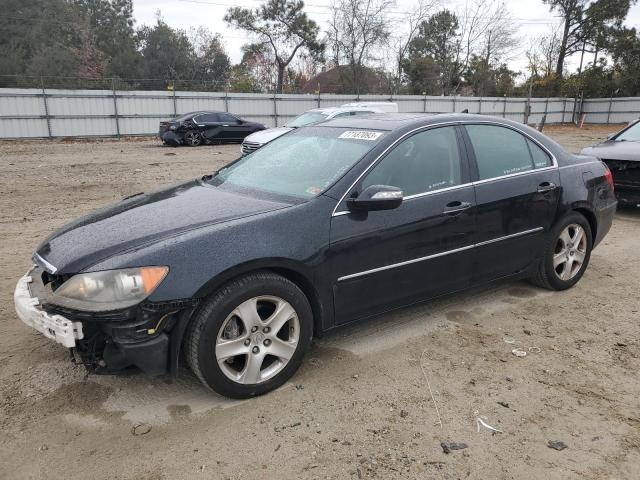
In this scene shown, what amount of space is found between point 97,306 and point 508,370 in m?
2.53

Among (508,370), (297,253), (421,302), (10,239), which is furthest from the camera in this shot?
(10,239)

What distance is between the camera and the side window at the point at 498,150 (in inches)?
160

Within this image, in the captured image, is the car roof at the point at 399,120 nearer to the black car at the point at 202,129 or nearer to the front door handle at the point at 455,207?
the front door handle at the point at 455,207

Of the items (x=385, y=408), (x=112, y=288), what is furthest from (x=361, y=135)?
(x=112, y=288)

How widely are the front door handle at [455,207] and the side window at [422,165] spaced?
0.47ft

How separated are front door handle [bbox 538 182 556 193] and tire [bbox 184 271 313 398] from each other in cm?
237

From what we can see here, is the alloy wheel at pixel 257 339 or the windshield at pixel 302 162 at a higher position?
the windshield at pixel 302 162

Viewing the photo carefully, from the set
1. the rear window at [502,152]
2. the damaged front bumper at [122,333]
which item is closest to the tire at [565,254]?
the rear window at [502,152]

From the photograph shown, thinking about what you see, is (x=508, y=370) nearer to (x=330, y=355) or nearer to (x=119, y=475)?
(x=330, y=355)

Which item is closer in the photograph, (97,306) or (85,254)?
(97,306)

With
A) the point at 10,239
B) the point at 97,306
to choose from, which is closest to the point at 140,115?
the point at 10,239

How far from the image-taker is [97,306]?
8.65 feet

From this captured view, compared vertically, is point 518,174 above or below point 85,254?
above

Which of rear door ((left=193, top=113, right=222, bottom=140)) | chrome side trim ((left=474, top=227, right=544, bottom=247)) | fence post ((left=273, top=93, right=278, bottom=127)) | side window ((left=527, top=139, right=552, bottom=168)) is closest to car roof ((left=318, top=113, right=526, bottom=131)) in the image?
side window ((left=527, top=139, right=552, bottom=168))
